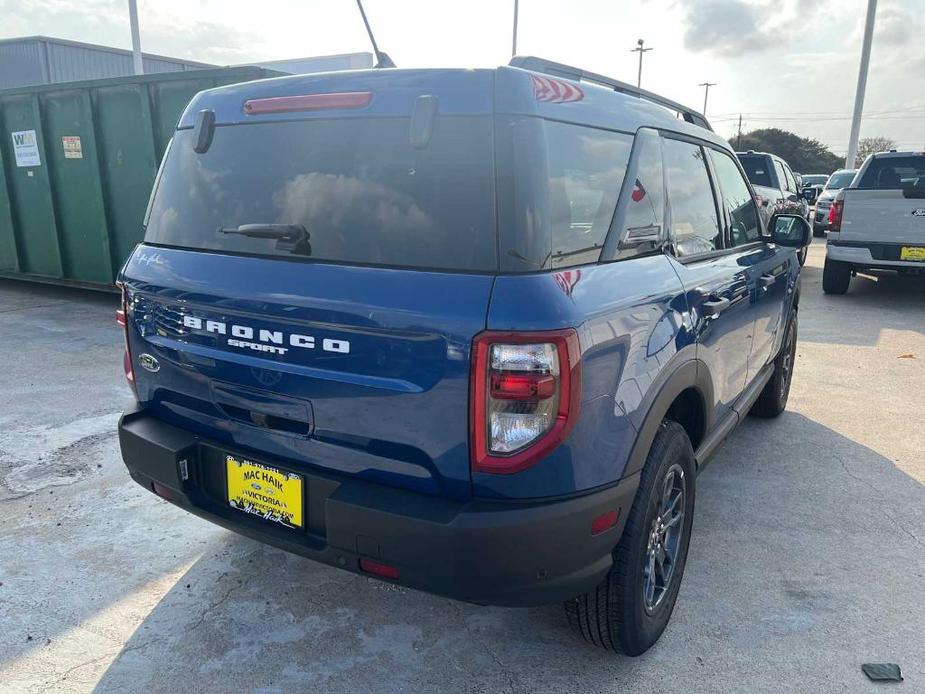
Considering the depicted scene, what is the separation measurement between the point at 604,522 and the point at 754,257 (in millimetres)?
2142

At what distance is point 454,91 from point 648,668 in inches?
78.1

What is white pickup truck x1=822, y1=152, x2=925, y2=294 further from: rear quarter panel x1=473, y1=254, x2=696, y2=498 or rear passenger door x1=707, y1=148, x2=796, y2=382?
rear quarter panel x1=473, y1=254, x2=696, y2=498

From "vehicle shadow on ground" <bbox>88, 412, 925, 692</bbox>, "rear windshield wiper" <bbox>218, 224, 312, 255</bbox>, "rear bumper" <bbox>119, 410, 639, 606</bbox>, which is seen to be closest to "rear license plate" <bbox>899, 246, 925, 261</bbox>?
"vehicle shadow on ground" <bbox>88, 412, 925, 692</bbox>

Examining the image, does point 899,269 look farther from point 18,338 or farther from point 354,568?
point 18,338

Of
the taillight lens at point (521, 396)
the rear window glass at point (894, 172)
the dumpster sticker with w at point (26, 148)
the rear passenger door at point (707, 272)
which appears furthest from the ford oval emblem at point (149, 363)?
the rear window glass at point (894, 172)

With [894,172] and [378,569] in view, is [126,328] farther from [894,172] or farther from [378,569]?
[894,172]

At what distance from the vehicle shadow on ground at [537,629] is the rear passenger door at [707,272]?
749 mm

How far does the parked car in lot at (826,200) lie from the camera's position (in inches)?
622

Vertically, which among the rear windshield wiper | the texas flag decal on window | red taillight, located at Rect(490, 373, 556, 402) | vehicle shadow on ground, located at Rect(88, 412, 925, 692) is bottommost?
vehicle shadow on ground, located at Rect(88, 412, 925, 692)

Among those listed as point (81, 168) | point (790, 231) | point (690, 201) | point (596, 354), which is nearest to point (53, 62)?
point (81, 168)

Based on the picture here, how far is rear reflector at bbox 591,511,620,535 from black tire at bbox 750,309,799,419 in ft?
9.44

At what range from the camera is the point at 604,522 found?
2.02 m

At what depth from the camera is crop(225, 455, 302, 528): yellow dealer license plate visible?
7.14 ft

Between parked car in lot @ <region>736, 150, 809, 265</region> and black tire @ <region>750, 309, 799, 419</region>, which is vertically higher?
parked car in lot @ <region>736, 150, 809, 265</region>
